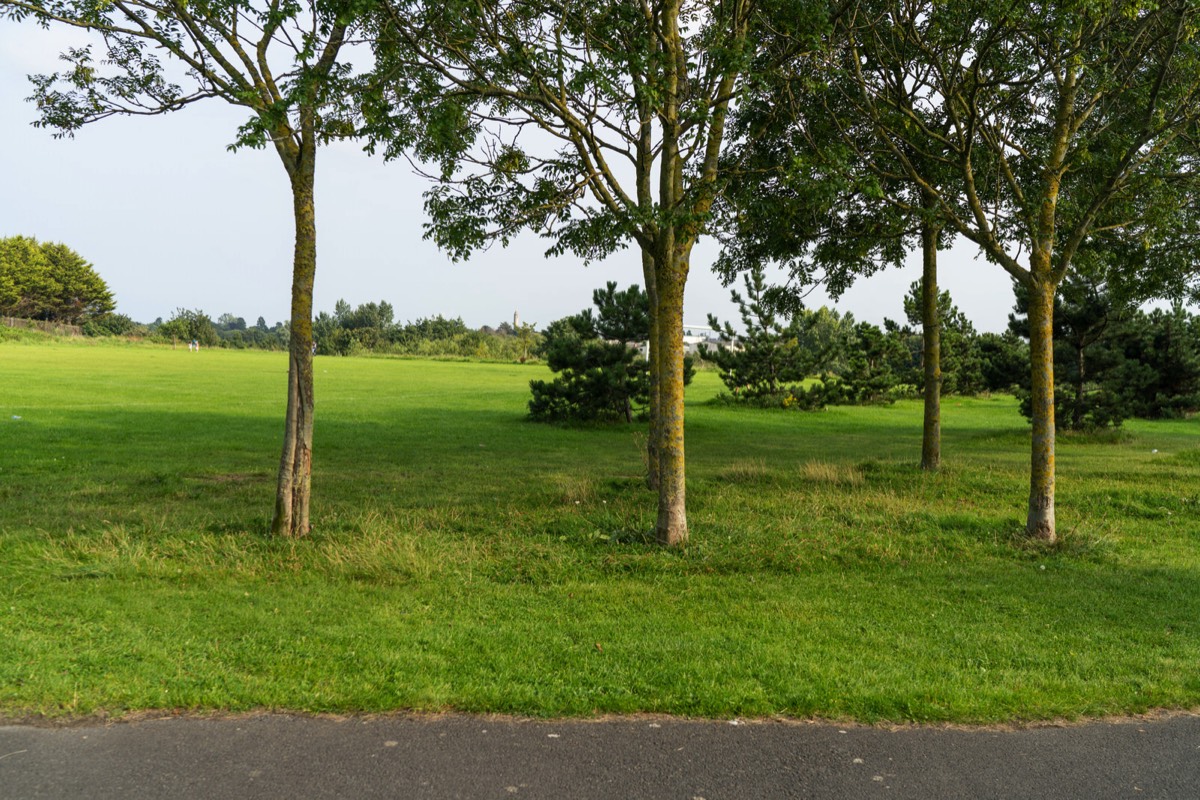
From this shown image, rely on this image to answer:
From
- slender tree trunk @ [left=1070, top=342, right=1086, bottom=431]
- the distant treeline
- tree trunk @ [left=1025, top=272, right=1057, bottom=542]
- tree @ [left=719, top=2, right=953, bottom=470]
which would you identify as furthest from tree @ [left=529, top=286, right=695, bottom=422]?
the distant treeline

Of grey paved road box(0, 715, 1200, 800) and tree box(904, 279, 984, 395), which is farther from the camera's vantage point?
tree box(904, 279, 984, 395)

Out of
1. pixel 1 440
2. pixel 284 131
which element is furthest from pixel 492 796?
pixel 1 440

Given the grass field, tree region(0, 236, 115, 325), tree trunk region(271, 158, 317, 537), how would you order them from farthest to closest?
tree region(0, 236, 115, 325), tree trunk region(271, 158, 317, 537), the grass field

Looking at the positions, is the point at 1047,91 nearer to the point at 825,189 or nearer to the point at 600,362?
the point at 825,189

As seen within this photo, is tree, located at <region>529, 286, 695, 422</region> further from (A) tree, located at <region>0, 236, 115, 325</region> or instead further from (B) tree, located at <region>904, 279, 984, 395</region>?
(A) tree, located at <region>0, 236, 115, 325</region>

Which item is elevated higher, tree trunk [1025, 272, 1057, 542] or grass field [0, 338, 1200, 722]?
tree trunk [1025, 272, 1057, 542]

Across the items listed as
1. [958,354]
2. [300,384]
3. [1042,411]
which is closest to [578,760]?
[300,384]

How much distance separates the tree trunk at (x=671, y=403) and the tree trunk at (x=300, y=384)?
3.86m

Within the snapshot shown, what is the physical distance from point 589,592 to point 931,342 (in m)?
10.4

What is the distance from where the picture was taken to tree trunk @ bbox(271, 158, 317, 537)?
9.23m

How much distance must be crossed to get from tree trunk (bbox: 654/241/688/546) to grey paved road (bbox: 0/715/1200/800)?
15.1 ft

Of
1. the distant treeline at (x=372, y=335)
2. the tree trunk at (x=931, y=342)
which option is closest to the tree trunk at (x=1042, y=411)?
the tree trunk at (x=931, y=342)

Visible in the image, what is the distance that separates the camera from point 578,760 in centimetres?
434

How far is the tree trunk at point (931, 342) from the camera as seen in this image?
15.2 metres
